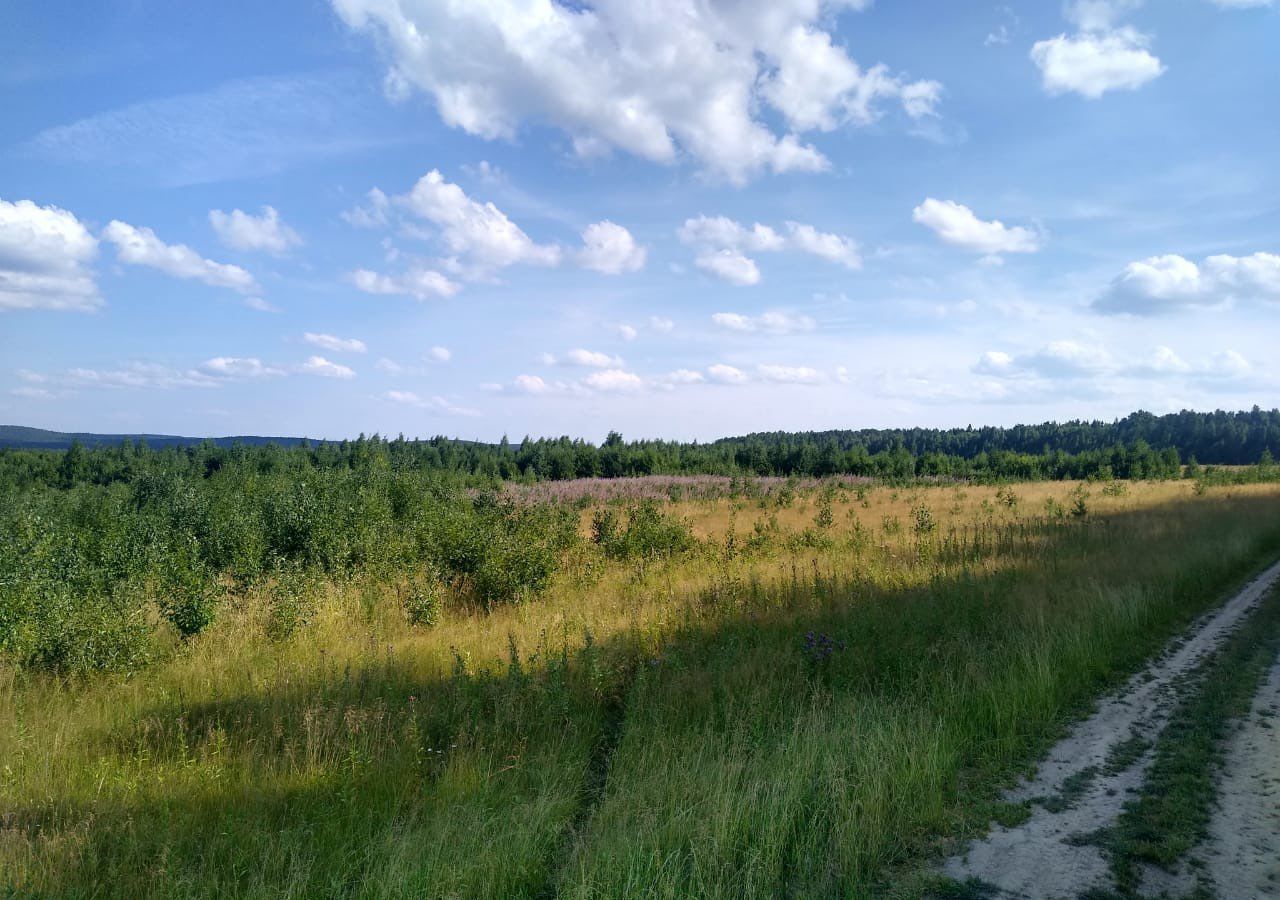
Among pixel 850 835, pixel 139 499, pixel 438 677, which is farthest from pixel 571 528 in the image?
pixel 139 499

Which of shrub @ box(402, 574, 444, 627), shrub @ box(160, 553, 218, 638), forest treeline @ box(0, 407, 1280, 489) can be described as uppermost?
forest treeline @ box(0, 407, 1280, 489)

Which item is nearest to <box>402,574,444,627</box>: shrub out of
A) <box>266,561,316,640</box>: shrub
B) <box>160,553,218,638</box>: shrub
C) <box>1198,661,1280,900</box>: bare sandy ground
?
<box>266,561,316,640</box>: shrub

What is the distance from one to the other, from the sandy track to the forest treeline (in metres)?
26.3

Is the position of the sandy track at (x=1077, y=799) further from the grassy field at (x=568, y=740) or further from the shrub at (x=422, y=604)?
the shrub at (x=422, y=604)

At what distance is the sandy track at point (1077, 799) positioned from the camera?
388 cm

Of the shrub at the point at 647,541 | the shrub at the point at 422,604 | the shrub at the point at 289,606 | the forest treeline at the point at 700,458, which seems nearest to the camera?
the shrub at the point at 289,606

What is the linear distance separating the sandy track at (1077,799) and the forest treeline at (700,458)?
26268 millimetres

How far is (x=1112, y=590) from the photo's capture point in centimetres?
1008

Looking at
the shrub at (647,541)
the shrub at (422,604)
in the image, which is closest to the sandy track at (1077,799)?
the shrub at (422,604)

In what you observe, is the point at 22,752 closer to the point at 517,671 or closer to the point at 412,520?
the point at 517,671

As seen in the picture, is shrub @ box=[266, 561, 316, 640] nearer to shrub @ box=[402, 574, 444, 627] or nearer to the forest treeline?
shrub @ box=[402, 574, 444, 627]

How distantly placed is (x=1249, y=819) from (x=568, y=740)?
5321 mm

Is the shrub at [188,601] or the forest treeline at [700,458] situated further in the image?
the forest treeline at [700,458]

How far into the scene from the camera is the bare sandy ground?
3.78 meters
